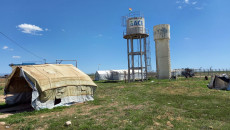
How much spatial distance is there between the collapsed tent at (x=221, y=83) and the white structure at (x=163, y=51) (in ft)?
59.0

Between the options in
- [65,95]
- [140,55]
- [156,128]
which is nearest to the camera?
[156,128]

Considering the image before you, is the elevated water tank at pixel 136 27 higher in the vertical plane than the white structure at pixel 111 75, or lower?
higher

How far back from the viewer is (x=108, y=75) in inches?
1951

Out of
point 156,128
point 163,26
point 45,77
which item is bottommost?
point 156,128

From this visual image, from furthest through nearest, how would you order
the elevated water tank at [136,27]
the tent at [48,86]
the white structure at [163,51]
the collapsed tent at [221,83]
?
1. the white structure at [163,51]
2. the elevated water tank at [136,27]
3. the collapsed tent at [221,83]
4. the tent at [48,86]

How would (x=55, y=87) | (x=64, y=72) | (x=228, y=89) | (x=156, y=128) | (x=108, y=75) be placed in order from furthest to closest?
1. (x=108, y=75)
2. (x=228, y=89)
3. (x=64, y=72)
4. (x=55, y=87)
5. (x=156, y=128)

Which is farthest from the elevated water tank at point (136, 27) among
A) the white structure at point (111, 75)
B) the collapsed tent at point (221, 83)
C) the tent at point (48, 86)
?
the tent at point (48, 86)

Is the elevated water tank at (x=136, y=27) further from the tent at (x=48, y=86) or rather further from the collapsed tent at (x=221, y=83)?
the tent at (x=48, y=86)

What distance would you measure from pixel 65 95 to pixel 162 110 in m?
6.82

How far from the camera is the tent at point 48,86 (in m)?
11.2

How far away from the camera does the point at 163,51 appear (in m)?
38.5

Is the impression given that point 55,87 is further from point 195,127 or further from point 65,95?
point 195,127

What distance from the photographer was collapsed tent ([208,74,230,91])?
18.5 m

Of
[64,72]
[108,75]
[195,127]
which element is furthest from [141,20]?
[195,127]
